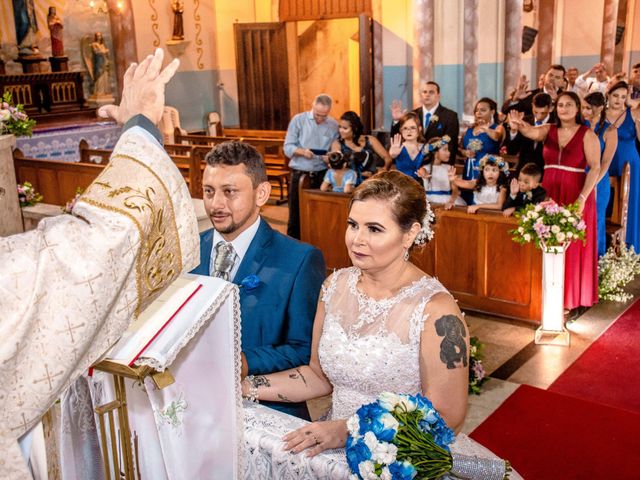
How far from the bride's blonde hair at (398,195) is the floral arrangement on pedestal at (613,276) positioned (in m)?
4.66

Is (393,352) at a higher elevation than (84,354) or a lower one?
lower

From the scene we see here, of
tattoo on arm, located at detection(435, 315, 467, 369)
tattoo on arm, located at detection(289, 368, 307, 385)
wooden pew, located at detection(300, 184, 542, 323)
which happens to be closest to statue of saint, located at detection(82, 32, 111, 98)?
wooden pew, located at detection(300, 184, 542, 323)

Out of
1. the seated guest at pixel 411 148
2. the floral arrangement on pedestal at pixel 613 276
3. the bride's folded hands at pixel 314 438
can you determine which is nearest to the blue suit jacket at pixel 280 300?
the bride's folded hands at pixel 314 438

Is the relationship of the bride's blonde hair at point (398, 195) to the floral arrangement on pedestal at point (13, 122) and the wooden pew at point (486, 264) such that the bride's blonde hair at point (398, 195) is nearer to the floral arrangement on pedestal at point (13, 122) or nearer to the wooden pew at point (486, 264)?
the wooden pew at point (486, 264)

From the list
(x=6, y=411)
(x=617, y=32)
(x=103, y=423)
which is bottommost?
(x=103, y=423)

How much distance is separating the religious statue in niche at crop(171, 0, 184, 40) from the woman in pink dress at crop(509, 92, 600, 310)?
373 inches

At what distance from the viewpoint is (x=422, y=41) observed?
11.5m

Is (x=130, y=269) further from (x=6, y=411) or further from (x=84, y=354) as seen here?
(x=6, y=411)

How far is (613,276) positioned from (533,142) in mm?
1421

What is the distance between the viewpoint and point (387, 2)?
504 inches

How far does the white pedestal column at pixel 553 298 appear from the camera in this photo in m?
5.69

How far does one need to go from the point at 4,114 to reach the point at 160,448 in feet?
19.5

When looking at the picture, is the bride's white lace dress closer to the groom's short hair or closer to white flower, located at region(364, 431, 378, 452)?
the groom's short hair

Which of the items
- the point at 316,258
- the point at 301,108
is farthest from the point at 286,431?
the point at 301,108
